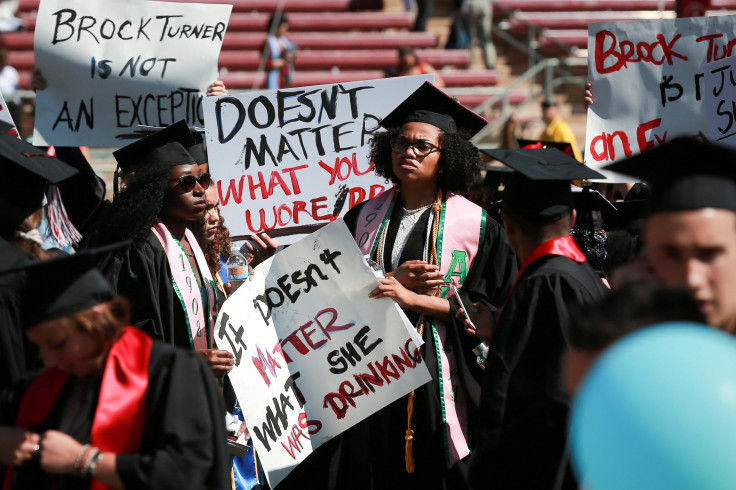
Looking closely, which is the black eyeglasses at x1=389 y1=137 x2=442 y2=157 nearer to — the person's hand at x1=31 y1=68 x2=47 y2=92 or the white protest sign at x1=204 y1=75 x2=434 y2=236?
the white protest sign at x1=204 y1=75 x2=434 y2=236

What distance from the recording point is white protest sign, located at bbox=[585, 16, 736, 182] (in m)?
5.88

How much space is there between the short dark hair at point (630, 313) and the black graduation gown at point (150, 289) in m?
2.80

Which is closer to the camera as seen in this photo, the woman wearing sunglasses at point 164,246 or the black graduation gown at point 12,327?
the black graduation gown at point 12,327

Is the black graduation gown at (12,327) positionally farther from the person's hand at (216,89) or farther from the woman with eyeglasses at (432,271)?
the person's hand at (216,89)

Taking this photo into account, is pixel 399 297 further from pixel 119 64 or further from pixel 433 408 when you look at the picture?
pixel 119 64

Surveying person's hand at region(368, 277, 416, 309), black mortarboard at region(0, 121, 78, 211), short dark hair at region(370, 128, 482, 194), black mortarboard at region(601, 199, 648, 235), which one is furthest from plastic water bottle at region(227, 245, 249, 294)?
black mortarboard at region(601, 199, 648, 235)

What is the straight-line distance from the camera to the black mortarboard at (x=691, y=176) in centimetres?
240

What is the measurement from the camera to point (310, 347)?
470cm

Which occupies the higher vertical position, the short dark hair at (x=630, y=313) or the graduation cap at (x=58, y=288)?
the short dark hair at (x=630, y=313)

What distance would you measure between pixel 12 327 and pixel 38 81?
3027 millimetres

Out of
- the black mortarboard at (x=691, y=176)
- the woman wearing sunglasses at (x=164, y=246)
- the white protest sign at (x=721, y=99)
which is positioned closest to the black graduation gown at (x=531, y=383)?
the black mortarboard at (x=691, y=176)

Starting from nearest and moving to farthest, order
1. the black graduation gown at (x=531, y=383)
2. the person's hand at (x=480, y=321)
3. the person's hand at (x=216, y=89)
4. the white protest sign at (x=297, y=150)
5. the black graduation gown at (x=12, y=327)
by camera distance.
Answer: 1. the black graduation gown at (x=531, y=383)
2. the black graduation gown at (x=12, y=327)
3. the person's hand at (x=480, y=321)
4. the white protest sign at (x=297, y=150)
5. the person's hand at (x=216, y=89)

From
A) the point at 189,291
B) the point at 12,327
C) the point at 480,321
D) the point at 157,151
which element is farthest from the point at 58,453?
the point at 157,151

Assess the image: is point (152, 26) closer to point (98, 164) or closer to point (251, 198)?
point (251, 198)
